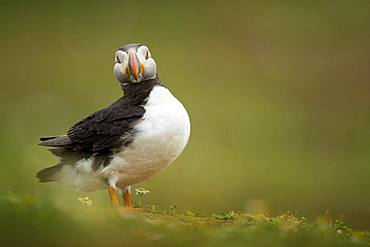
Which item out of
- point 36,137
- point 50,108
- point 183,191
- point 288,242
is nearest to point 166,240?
point 288,242

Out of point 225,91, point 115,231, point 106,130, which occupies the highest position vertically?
point 225,91

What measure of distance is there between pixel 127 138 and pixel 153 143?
10.8 inches

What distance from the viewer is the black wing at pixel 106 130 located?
38.2 ft

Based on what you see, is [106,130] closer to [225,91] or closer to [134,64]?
[134,64]

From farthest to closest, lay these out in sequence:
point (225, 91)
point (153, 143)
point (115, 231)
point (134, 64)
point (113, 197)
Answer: point (225, 91)
point (134, 64)
point (113, 197)
point (153, 143)
point (115, 231)

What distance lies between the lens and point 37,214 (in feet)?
31.7

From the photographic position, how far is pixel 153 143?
1150cm

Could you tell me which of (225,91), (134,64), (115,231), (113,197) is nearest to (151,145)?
(113,197)

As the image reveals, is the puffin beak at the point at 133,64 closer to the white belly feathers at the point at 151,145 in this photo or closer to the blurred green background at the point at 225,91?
the white belly feathers at the point at 151,145

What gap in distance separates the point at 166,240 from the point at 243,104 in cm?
2094

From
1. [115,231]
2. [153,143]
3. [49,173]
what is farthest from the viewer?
[49,173]

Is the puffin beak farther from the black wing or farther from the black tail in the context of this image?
the black tail

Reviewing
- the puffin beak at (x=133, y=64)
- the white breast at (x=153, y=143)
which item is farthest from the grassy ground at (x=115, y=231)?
the puffin beak at (x=133, y=64)

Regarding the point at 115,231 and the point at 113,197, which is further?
the point at 113,197
